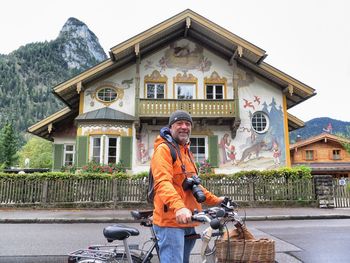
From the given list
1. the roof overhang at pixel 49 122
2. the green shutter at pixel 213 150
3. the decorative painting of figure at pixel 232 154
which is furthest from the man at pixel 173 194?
the roof overhang at pixel 49 122

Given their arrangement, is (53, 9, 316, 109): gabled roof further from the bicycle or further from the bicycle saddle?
the bicycle saddle

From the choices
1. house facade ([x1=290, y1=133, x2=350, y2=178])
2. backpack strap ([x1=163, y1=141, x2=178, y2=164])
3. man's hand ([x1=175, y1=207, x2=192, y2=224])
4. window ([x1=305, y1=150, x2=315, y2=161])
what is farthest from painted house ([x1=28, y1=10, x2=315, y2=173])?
window ([x1=305, y1=150, x2=315, y2=161])

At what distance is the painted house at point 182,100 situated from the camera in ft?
65.0

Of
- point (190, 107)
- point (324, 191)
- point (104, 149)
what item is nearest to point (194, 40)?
point (190, 107)

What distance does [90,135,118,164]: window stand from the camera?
771 inches

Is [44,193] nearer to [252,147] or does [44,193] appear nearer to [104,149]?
[104,149]

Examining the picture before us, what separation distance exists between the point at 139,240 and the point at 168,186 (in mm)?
5718

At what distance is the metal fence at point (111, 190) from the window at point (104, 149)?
3.89m

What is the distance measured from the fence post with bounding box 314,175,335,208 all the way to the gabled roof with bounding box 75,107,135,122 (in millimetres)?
10230

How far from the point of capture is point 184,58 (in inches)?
858

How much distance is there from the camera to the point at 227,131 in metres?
20.9

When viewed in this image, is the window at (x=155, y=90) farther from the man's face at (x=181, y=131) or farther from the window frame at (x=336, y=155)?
the window frame at (x=336, y=155)

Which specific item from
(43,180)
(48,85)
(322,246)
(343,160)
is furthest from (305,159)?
(48,85)

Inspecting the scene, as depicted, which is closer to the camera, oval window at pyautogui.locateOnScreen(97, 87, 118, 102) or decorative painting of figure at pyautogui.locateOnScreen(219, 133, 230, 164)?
decorative painting of figure at pyautogui.locateOnScreen(219, 133, 230, 164)
